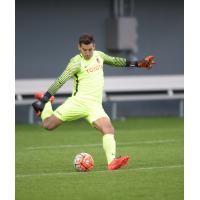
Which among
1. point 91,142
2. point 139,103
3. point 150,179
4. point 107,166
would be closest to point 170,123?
point 139,103

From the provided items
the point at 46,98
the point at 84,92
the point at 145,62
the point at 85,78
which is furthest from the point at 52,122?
the point at 145,62

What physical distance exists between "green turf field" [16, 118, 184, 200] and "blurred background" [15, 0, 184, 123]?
9.02 ft

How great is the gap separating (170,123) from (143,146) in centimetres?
581

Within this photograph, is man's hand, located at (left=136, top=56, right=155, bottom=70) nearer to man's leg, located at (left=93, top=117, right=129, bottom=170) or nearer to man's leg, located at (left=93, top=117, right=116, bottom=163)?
man's leg, located at (left=93, top=117, right=116, bottom=163)

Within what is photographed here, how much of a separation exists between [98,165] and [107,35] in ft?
37.2

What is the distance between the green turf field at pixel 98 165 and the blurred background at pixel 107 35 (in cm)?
275

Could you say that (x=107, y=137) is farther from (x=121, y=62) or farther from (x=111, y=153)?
(x=121, y=62)

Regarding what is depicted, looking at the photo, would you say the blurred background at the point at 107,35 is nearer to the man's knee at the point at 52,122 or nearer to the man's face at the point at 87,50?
the man's knee at the point at 52,122

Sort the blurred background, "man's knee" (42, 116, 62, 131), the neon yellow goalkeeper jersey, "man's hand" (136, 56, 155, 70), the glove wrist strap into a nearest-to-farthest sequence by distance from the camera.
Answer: the neon yellow goalkeeper jersey → the glove wrist strap → "man's knee" (42, 116, 62, 131) → "man's hand" (136, 56, 155, 70) → the blurred background

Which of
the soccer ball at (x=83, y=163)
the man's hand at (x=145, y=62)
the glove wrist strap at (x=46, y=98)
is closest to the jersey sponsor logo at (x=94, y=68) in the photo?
the glove wrist strap at (x=46, y=98)

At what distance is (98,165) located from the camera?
13664mm

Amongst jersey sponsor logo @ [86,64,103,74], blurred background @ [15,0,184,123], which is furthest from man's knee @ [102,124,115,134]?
blurred background @ [15,0,184,123]

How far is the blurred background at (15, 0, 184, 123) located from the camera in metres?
23.9

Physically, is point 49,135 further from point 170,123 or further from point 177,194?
point 177,194
